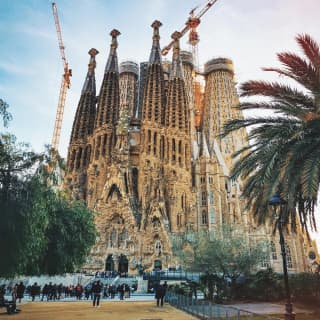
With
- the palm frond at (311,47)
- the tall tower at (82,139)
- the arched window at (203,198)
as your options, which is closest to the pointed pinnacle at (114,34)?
the tall tower at (82,139)

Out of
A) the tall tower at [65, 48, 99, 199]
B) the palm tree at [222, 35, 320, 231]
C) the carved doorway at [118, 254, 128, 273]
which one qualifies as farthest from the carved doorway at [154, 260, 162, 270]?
the palm tree at [222, 35, 320, 231]

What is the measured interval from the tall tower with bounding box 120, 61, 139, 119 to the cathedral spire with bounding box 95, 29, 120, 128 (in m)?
8.45

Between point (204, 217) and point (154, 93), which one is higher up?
point (154, 93)

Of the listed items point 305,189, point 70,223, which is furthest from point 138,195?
point 305,189

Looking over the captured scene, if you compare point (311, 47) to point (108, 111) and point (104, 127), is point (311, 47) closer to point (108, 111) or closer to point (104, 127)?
point (104, 127)

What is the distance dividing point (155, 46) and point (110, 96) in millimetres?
13826

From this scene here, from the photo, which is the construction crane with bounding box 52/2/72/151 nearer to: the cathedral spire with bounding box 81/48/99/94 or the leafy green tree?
the cathedral spire with bounding box 81/48/99/94

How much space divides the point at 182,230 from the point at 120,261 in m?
10.2

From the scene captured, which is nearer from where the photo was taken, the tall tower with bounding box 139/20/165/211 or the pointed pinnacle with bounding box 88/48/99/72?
the tall tower with bounding box 139/20/165/211

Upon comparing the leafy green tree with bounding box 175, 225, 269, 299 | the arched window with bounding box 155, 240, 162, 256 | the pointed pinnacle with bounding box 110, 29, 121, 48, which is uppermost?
the pointed pinnacle with bounding box 110, 29, 121, 48

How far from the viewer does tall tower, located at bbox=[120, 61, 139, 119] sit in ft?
238

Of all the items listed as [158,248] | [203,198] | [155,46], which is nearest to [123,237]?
[158,248]

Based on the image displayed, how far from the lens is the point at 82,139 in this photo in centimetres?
6159

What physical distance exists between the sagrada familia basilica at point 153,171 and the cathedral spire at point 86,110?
19 centimetres
